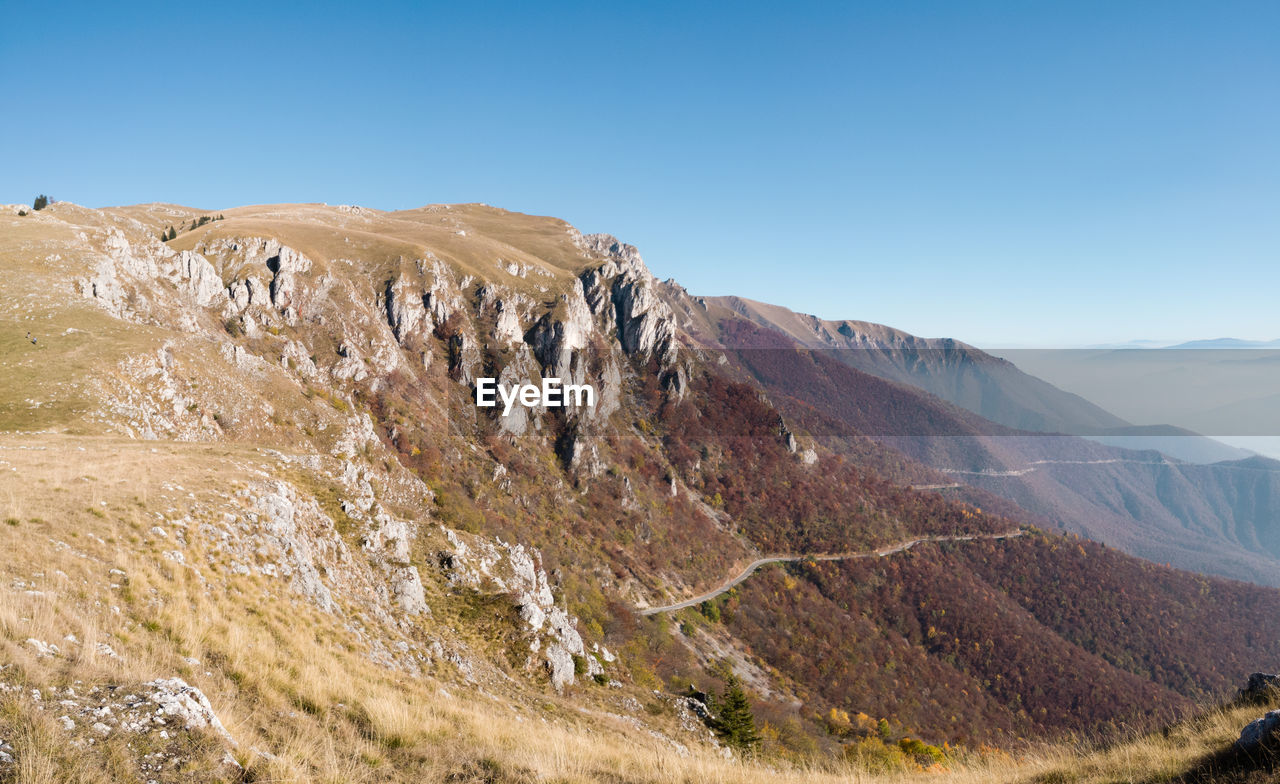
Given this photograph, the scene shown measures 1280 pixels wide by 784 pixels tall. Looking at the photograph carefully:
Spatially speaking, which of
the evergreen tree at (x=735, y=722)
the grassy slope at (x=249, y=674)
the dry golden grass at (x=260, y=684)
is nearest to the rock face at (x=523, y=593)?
the grassy slope at (x=249, y=674)

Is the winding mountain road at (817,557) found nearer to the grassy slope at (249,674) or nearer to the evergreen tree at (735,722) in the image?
the evergreen tree at (735,722)

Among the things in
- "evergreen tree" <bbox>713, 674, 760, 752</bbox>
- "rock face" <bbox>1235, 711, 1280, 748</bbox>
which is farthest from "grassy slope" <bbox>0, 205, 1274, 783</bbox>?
"evergreen tree" <bbox>713, 674, 760, 752</bbox>

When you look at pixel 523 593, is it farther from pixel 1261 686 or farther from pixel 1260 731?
pixel 1260 731

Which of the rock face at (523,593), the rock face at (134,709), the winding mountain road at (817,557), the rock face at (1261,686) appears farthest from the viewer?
the winding mountain road at (817,557)

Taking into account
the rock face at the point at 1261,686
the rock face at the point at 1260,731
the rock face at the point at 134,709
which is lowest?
the rock face at the point at 1261,686

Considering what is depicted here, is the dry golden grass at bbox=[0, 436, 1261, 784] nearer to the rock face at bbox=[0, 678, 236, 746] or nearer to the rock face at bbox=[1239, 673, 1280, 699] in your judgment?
the rock face at bbox=[0, 678, 236, 746]

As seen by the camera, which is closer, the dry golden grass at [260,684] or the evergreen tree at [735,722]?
the dry golden grass at [260,684]

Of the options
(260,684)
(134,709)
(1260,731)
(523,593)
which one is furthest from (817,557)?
(134,709)

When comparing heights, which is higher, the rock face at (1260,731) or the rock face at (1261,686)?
the rock face at (1260,731)

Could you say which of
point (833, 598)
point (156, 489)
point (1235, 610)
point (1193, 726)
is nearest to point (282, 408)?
point (156, 489)

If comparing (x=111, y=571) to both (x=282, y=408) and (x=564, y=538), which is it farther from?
(x=564, y=538)
